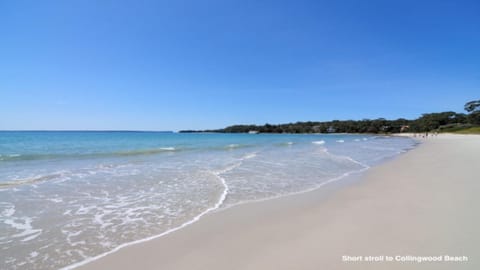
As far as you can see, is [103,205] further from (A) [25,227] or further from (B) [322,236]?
(B) [322,236]

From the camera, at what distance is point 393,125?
119 metres

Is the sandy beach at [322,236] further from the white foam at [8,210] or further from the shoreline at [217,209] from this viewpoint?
the white foam at [8,210]

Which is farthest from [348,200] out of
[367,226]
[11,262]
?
[11,262]

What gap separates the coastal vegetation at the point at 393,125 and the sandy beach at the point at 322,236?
86.5 metres

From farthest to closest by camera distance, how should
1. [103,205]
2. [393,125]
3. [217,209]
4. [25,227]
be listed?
[393,125] → [103,205] → [217,209] → [25,227]

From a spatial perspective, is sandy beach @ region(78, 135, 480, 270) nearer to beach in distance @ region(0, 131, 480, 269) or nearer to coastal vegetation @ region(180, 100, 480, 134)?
beach in distance @ region(0, 131, 480, 269)

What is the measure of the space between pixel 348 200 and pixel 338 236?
249 cm

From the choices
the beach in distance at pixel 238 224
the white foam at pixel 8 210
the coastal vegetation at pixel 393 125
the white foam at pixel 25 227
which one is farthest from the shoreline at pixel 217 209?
the coastal vegetation at pixel 393 125

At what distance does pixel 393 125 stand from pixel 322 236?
13882cm

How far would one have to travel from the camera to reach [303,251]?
126 inches

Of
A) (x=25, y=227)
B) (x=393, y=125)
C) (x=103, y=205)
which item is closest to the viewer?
(x=25, y=227)

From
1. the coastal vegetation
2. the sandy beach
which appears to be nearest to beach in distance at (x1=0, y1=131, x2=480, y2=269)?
the sandy beach

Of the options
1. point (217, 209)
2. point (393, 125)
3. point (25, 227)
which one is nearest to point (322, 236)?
point (217, 209)

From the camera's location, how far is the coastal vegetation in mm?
88931
